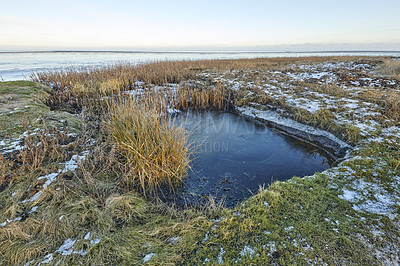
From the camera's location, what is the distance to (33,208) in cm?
280

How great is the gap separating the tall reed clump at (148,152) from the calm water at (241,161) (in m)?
0.51

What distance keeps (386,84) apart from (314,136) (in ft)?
23.4

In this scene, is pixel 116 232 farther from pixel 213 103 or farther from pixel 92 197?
pixel 213 103

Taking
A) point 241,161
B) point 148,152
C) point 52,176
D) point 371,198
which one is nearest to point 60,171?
point 52,176

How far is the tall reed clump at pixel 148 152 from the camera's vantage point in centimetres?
363

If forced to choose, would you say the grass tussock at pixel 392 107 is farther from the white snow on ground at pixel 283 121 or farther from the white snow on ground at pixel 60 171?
the white snow on ground at pixel 60 171

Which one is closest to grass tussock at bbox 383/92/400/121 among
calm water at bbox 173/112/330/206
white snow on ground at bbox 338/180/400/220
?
calm water at bbox 173/112/330/206

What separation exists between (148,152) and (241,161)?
259cm

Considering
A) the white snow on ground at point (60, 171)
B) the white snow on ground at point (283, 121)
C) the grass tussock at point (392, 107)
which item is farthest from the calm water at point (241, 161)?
the grass tussock at point (392, 107)

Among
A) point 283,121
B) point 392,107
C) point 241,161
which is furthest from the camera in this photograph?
point 283,121

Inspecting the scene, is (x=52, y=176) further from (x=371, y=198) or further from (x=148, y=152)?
(x=371, y=198)

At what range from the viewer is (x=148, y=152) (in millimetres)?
3695

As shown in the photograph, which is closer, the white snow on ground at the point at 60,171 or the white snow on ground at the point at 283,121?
the white snow on ground at the point at 60,171

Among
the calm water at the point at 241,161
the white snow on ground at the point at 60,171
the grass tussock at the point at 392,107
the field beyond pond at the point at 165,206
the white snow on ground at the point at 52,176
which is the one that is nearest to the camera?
the field beyond pond at the point at 165,206
